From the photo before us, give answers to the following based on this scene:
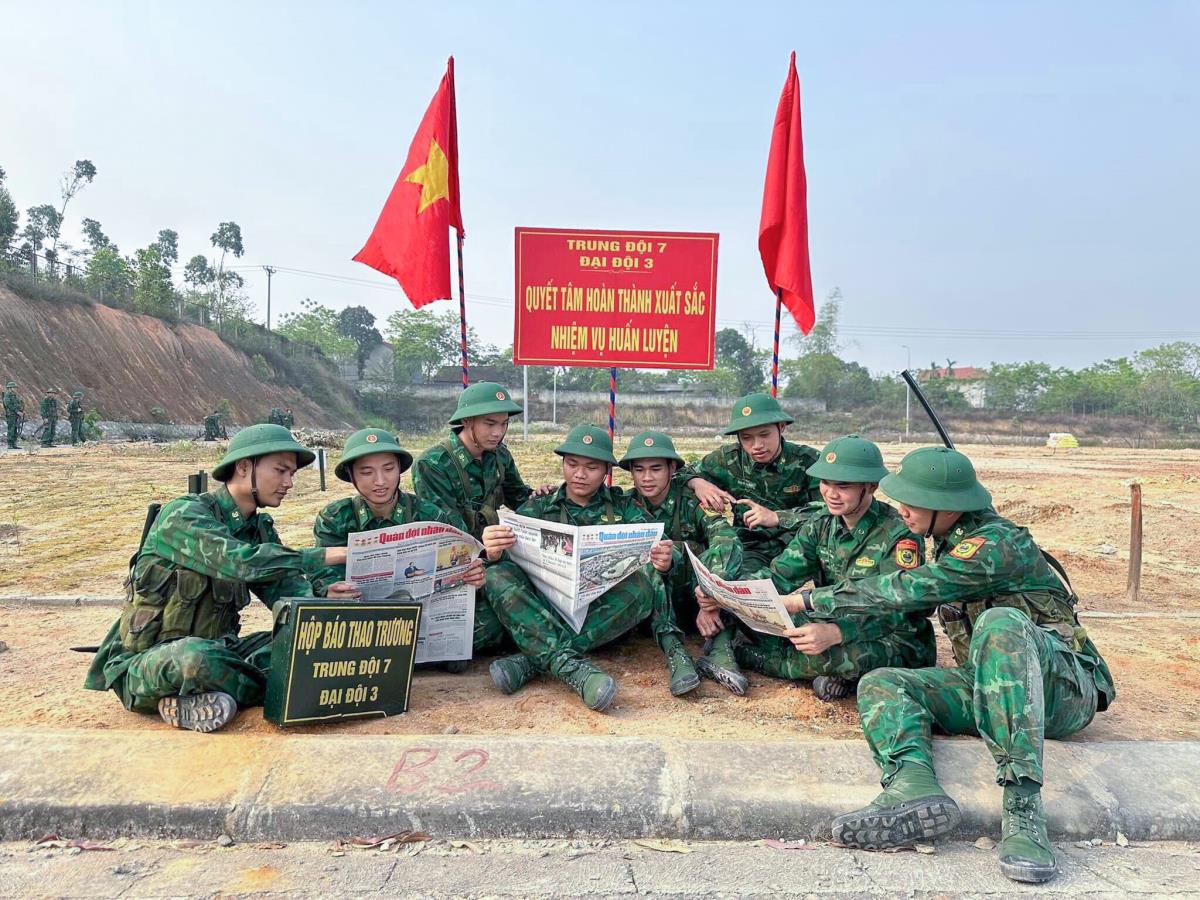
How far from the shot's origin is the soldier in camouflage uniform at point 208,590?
333 cm

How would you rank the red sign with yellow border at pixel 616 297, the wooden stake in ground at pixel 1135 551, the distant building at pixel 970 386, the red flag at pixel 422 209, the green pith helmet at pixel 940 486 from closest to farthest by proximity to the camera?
the green pith helmet at pixel 940 486 < the red flag at pixel 422 209 < the red sign with yellow border at pixel 616 297 < the wooden stake in ground at pixel 1135 551 < the distant building at pixel 970 386

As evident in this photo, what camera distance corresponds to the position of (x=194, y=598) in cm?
350

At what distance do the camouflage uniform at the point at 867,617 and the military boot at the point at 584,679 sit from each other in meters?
0.93

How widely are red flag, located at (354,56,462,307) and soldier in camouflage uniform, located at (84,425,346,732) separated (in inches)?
104

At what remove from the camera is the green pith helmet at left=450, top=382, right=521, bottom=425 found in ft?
15.9

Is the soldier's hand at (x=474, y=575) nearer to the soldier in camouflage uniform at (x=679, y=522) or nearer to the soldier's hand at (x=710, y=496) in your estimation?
the soldier in camouflage uniform at (x=679, y=522)

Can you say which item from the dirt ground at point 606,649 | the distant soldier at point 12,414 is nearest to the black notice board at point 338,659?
the dirt ground at point 606,649

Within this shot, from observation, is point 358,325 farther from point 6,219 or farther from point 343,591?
point 343,591

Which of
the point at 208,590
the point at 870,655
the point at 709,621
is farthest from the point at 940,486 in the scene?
the point at 208,590

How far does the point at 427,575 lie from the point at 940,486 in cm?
236

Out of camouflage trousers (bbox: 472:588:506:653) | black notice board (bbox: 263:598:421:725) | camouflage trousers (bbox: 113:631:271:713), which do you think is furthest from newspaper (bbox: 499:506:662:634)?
camouflage trousers (bbox: 113:631:271:713)

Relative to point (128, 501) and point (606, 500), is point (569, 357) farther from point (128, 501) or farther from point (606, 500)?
point (128, 501)

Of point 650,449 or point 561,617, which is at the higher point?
point 650,449

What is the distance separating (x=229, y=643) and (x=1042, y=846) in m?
3.39
